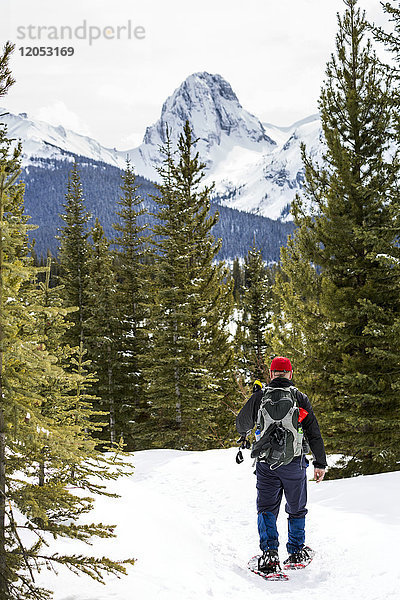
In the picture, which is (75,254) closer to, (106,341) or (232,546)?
(106,341)

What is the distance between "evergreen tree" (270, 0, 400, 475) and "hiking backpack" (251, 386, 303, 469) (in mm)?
4649

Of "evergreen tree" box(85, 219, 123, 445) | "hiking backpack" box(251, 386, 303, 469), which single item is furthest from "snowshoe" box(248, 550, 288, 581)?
"evergreen tree" box(85, 219, 123, 445)

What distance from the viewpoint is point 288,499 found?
539cm

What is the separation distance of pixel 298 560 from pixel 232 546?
3.85 feet

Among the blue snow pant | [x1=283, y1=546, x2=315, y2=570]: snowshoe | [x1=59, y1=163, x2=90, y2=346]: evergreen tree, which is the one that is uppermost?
[x1=59, y1=163, x2=90, y2=346]: evergreen tree

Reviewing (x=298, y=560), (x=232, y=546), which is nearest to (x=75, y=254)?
(x=232, y=546)

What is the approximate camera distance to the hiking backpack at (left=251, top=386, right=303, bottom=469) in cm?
516

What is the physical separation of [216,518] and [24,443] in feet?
16.9

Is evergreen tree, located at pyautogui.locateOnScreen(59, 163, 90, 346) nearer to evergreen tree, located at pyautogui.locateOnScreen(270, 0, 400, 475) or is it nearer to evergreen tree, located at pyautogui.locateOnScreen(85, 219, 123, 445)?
evergreen tree, located at pyautogui.locateOnScreen(85, 219, 123, 445)

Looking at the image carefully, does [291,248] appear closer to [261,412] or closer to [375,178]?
[375,178]

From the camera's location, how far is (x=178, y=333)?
57.4 ft

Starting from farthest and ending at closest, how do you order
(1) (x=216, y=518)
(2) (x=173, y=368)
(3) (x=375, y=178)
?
(2) (x=173, y=368)
(3) (x=375, y=178)
(1) (x=216, y=518)

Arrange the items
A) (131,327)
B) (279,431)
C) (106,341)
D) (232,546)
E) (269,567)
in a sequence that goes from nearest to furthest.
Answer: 1. (269,567)
2. (279,431)
3. (232,546)
4. (106,341)
5. (131,327)

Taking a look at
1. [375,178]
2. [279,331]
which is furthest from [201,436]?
[375,178]
